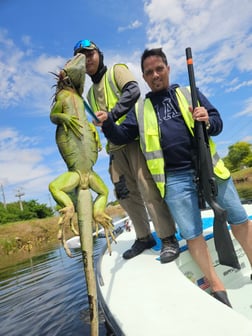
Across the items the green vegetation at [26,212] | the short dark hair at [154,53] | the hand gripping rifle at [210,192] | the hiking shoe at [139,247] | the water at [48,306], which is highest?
the short dark hair at [154,53]

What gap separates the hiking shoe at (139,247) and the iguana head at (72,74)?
2215mm

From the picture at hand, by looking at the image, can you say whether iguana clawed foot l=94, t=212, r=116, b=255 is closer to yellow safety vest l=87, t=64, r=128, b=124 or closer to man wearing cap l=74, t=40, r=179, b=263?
man wearing cap l=74, t=40, r=179, b=263

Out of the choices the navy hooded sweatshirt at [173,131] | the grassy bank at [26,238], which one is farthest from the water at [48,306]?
the grassy bank at [26,238]

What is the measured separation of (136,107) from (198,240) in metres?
1.49

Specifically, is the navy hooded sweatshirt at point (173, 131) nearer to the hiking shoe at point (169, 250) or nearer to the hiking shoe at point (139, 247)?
A: the hiking shoe at point (169, 250)

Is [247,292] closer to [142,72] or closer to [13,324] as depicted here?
[142,72]

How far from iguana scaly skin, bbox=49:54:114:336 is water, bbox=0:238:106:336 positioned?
253 centimetres

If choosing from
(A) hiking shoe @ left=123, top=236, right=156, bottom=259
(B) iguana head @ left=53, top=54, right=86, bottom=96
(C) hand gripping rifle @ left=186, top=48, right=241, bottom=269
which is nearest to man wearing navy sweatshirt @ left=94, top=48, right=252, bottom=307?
(C) hand gripping rifle @ left=186, top=48, right=241, bottom=269

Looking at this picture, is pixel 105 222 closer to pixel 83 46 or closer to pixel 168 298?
pixel 168 298

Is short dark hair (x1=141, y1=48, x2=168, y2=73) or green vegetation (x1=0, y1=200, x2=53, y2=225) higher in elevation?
short dark hair (x1=141, y1=48, x2=168, y2=73)

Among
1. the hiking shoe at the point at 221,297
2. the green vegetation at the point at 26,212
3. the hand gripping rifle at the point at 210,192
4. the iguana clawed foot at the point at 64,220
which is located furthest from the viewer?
the green vegetation at the point at 26,212

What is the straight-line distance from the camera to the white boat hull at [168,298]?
1667 millimetres

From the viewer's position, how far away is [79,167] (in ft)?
5.08

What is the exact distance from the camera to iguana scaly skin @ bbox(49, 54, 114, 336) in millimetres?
1466
